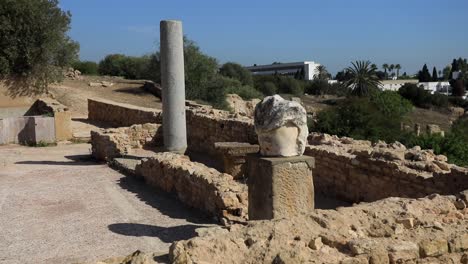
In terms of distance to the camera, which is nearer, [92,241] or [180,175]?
[92,241]

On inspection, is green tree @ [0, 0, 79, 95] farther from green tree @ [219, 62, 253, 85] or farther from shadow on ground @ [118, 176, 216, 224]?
green tree @ [219, 62, 253, 85]

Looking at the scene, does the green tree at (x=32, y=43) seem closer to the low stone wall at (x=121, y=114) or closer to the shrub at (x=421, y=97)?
the low stone wall at (x=121, y=114)

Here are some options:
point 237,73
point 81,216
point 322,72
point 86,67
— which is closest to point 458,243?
point 81,216

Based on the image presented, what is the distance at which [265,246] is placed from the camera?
417cm

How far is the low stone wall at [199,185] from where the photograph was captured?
784 cm

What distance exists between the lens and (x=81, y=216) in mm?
8336

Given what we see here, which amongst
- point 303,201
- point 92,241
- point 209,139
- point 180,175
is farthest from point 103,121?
point 303,201

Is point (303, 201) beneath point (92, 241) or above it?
above

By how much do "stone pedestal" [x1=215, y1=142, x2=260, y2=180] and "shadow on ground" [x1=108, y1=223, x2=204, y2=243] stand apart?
366 cm

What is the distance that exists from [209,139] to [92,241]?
8009 millimetres

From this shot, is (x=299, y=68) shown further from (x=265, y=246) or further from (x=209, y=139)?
(x=265, y=246)

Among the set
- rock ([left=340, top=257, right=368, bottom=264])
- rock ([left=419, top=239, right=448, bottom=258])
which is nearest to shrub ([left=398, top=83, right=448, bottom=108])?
rock ([left=419, top=239, right=448, bottom=258])

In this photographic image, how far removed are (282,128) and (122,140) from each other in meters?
8.81

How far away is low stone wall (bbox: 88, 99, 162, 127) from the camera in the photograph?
709 inches
